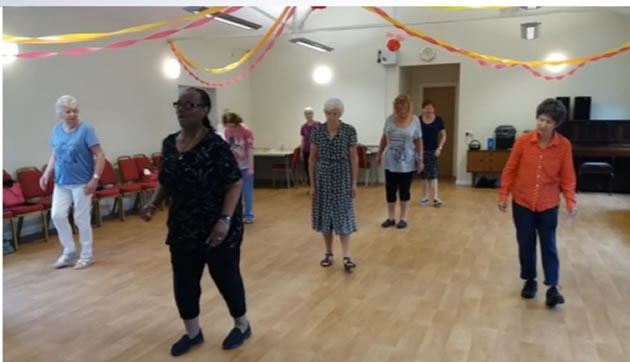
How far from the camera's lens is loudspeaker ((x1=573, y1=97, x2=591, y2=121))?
8875 mm

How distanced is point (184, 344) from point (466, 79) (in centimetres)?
849

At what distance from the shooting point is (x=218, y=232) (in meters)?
2.54

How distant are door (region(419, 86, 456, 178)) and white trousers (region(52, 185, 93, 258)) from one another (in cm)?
864

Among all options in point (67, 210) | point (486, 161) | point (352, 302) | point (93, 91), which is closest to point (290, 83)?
point (486, 161)

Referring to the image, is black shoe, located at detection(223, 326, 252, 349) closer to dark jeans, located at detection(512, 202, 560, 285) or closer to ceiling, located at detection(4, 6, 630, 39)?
dark jeans, located at detection(512, 202, 560, 285)

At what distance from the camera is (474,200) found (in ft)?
26.2

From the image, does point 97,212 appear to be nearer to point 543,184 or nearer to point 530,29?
point 543,184

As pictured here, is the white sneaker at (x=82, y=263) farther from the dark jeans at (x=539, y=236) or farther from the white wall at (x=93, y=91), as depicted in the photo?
the dark jeans at (x=539, y=236)

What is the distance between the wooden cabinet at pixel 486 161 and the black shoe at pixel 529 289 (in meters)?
6.09

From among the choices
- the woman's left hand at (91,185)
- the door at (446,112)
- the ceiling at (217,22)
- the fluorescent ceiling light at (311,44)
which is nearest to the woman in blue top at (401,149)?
the ceiling at (217,22)

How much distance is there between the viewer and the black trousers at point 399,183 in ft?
18.5

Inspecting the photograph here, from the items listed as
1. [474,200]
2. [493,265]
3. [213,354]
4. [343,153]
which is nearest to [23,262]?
[213,354]

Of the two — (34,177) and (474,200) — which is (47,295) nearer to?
(34,177)

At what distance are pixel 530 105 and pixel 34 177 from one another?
841 cm
